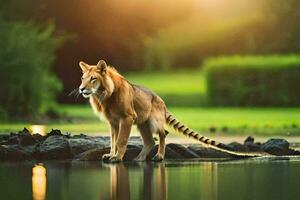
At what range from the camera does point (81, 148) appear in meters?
8.62

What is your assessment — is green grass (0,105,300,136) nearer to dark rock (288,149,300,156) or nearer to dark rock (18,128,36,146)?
dark rock (288,149,300,156)

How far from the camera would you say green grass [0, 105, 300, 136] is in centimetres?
1106

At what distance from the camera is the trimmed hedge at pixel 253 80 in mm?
11422

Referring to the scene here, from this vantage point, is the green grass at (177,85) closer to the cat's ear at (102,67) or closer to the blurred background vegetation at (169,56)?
the blurred background vegetation at (169,56)

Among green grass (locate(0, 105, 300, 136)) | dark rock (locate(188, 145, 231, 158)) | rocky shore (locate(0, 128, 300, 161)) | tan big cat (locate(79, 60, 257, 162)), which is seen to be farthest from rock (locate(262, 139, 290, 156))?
green grass (locate(0, 105, 300, 136))

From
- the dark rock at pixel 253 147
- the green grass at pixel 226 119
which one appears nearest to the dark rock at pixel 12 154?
the dark rock at pixel 253 147

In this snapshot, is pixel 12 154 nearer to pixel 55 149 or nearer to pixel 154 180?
pixel 55 149

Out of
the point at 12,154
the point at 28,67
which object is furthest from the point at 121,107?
the point at 28,67

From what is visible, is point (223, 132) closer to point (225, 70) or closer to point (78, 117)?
point (225, 70)

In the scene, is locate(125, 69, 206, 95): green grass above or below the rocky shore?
above

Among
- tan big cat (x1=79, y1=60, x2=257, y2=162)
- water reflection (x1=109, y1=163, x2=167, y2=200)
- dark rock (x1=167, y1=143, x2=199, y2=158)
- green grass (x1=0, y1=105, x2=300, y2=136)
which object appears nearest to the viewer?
water reflection (x1=109, y1=163, x2=167, y2=200)

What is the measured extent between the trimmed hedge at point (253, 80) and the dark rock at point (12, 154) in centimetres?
351

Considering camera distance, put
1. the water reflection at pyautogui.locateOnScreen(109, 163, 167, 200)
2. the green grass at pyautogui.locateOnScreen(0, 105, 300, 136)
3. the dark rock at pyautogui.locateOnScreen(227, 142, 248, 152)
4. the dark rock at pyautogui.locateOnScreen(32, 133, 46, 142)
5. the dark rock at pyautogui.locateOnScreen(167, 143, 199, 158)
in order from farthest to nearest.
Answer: the green grass at pyautogui.locateOnScreen(0, 105, 300, 136), the dark rock at pyautogui.locateOnScreen(227, 142, 248, 152), the dark rock at pyautogui.locateOnScreen(32, 133, 46, 142), the dark rock at pyautogui.locateOnScreen(167, 143, 199, 158), the water reflection at pyautogui.locateOnScreen(109, 163, 167, 200)

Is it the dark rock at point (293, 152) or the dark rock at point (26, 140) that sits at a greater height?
the dark rock at point (26, 140)
